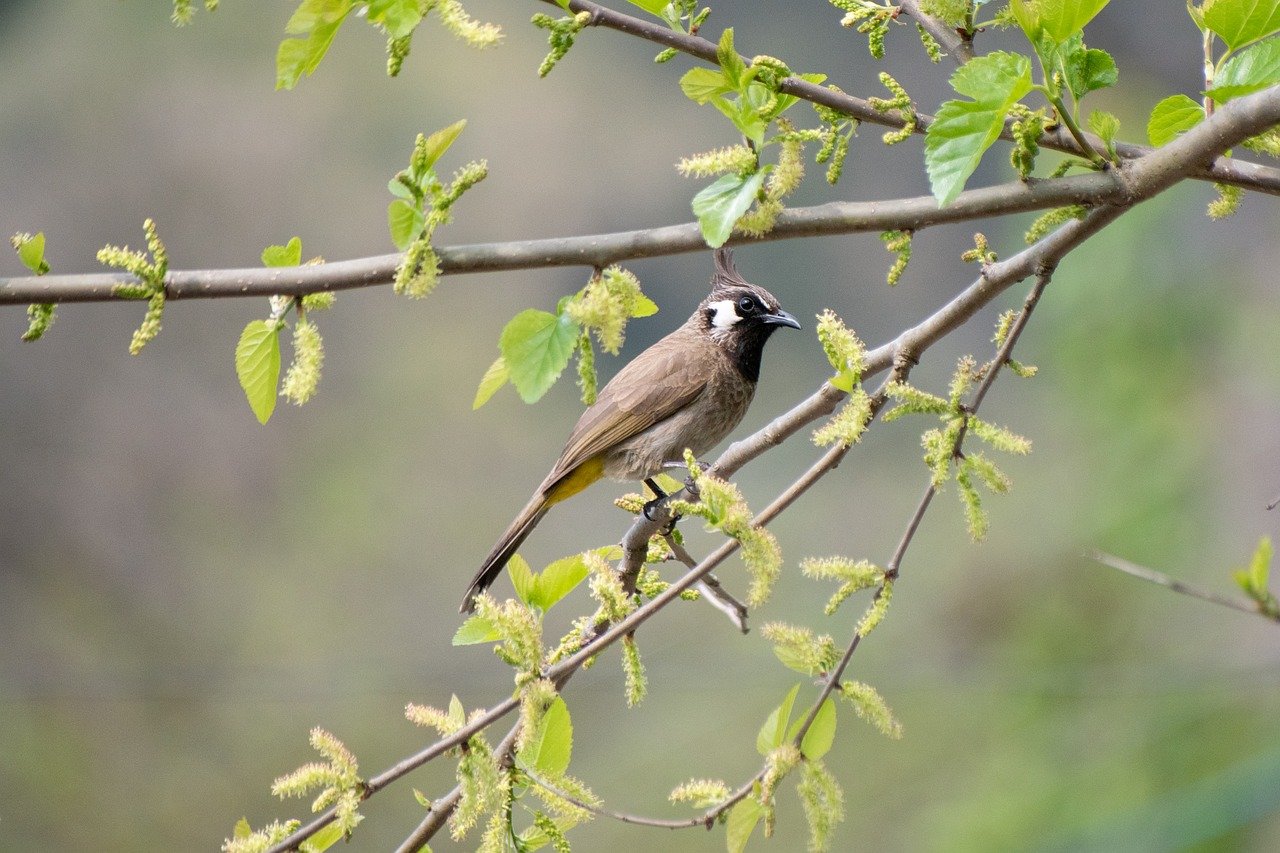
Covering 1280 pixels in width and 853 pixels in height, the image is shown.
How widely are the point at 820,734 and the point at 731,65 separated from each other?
55 centimetres

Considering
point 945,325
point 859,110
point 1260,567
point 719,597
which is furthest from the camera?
point 719,597

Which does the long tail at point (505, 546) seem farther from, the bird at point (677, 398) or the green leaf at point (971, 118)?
the green leaf at point (971, 118)

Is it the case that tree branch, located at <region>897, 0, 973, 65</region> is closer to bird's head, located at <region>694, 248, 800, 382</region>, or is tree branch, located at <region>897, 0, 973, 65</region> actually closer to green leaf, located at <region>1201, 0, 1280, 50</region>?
green leaf, located at <region>1201, 0, 1280, 50</region>

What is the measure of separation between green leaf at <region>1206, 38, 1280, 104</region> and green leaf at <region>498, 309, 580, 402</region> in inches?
18.0

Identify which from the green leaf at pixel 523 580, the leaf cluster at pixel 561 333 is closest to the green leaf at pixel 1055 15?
the leaf cluster at pixel 561 333

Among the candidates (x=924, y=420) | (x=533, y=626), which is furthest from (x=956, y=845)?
(x=533, y=626)

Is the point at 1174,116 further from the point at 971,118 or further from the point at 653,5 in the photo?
the point at 653,5

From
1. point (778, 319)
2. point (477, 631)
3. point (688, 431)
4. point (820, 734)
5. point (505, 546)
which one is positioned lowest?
point (820, 734)

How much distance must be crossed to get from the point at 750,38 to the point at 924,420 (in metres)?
1.02

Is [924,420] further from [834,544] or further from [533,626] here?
[533,626]

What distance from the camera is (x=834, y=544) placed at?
9.24ft

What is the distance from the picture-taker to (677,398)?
1671 millimetres

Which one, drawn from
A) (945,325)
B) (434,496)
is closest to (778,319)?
(945,325)

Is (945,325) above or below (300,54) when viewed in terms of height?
below
